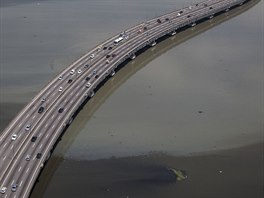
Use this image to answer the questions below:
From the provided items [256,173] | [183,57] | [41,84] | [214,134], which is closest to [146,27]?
[183,57]

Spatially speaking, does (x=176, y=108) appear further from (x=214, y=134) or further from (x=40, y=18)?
(x=40, y=18)

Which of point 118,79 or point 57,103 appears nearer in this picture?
point 57,103

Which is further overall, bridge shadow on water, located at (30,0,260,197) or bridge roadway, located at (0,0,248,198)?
bridge shadow on water, located at (30,0,260,197)

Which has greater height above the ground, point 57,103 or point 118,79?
point 118,79

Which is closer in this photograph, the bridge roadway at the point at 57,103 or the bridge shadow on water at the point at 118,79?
the bridge roadway at the point at 57,103
